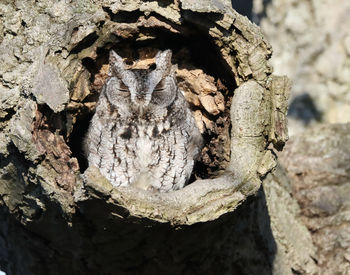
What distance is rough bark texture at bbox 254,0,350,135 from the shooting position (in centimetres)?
478

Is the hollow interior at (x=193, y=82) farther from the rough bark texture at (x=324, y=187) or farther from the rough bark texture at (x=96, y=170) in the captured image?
the rough bark texture at (x=324, y=187)

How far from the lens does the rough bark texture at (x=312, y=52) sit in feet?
15.7

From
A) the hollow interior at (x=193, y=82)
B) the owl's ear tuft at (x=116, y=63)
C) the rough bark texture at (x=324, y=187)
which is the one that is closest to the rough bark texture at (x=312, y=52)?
the rough bark texture at (x=324, y=187)

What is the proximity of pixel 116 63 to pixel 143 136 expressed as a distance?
0.50 metres

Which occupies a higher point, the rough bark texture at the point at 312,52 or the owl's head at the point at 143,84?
the rough bark texture at the point at 312,52

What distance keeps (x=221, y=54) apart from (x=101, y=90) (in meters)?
0.91

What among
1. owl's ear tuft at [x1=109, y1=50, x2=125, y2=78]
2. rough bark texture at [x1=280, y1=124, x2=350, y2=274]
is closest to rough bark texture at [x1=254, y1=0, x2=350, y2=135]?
rough bark texture at [x1=280, y1=124, x2=350, y2=274]

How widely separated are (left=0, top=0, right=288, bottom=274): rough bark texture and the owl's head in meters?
0.14

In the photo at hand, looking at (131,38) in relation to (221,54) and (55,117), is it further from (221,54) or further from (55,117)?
(55,117)

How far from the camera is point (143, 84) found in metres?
3.67

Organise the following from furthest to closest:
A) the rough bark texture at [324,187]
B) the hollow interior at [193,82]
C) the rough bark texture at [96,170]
→ the rough bark texture at [324,187] → the hollow interior at [193,82] → the rough bark texture at [96,170]

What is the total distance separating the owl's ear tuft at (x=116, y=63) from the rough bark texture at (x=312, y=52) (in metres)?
1.71

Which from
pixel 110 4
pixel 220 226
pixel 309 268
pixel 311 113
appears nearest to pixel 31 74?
pixel 110 4

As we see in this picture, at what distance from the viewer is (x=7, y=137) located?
2.94m
